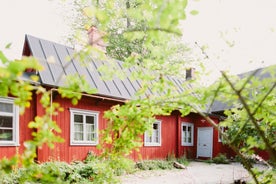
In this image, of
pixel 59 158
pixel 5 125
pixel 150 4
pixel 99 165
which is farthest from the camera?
pixel 59 158

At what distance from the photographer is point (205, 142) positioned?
17656 millimetres

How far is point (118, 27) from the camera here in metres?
26.0

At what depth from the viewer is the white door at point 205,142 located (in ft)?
57.1

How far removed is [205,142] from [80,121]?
9.71m

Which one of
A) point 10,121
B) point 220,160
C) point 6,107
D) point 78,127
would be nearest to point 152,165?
point 78,127

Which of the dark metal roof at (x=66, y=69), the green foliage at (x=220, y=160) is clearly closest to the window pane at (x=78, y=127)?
the dark metal roof at (x=66, y=69)

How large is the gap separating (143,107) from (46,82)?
7.90 meters

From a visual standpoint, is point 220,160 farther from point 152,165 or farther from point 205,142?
point 152,165

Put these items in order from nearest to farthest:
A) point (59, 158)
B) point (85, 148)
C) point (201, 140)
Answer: point (59, 158) → point (85, 148) → point (201, 140)

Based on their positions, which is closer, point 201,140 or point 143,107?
point 143,107

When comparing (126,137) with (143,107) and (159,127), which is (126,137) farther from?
(159,127)

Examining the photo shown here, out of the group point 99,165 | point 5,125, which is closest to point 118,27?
point 5,125

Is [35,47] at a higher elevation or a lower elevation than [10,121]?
higher

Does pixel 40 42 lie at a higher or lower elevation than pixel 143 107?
higher
